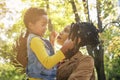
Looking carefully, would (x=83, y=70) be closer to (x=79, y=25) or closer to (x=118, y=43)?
(x=79, y=25)

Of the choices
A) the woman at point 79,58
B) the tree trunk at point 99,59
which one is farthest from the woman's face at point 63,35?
the tree trunk at point 99,59

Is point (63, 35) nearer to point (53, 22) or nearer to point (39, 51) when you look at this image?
point (39, 51)

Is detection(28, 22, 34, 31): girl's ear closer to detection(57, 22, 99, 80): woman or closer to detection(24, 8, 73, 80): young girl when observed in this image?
detection(24, 8, 73, 80): young girl

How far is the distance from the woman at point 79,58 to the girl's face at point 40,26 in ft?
0.82

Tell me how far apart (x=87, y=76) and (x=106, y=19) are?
17.3 meters

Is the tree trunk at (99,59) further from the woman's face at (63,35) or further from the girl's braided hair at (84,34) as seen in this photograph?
the girl's braided hair at (84,34)

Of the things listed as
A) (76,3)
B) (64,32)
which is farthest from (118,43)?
(64,32)

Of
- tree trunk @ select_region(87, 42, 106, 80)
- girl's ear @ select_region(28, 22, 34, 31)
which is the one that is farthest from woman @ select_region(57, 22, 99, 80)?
tree trunk @ select_region(87, 42, 106, 80)

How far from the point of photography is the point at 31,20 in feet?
10.4

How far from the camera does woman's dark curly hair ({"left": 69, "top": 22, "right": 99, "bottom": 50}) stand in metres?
2.99

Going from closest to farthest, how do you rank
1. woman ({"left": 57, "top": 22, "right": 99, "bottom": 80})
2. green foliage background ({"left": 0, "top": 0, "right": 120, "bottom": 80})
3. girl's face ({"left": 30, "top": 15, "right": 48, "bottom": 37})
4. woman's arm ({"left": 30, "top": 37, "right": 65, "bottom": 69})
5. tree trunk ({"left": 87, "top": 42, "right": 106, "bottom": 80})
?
woman's arm ({"left": 30, "top": 37, "right": 65, "bottom": 69}) < woman ({"left": 57, "top": 22, "right": 99, "bottom": 80}) < girl's face ({"left": 30, "top": 15, "right": 48, "bottom": 37}) < green foliage background ({"left": 0, "top": 0, "right": 120, "bottom": 80}) < tree trunk ({"left": 87, "top": 42, "right": 106, "bottom": 80})

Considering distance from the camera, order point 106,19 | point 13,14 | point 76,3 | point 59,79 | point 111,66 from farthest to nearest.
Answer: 1. point 111,66
2. point 106,19
3. point 76,3
4. point 13,14
5. point 59,79

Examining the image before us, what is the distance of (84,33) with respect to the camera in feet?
9.87

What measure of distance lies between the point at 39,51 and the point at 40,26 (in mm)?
324
